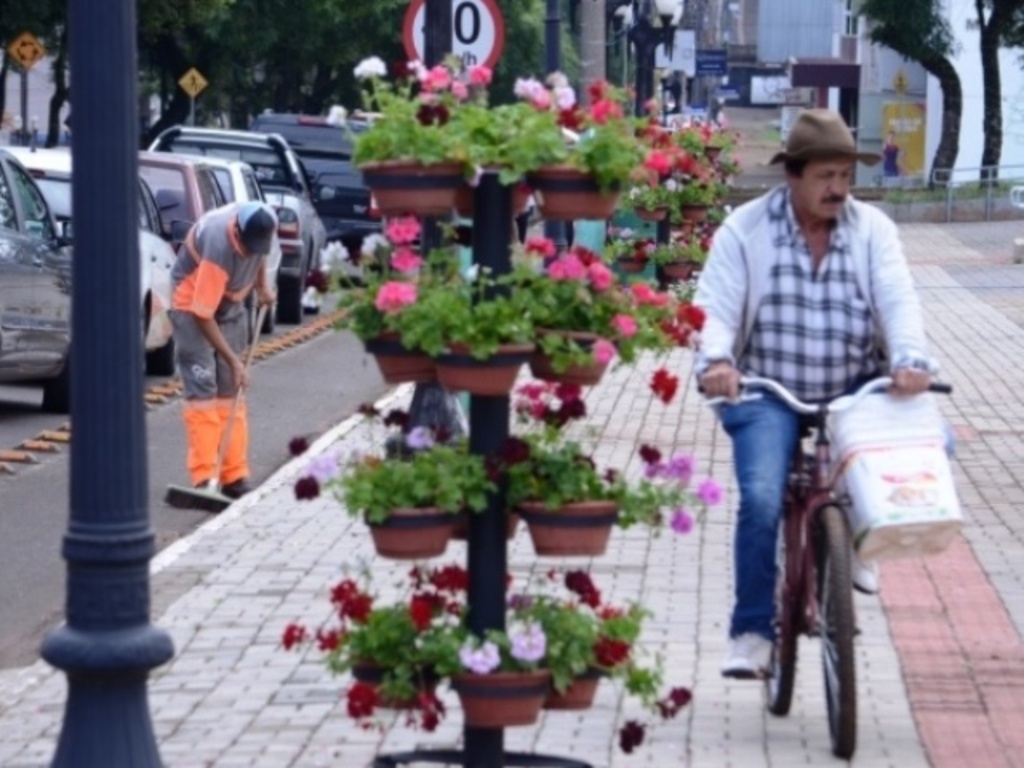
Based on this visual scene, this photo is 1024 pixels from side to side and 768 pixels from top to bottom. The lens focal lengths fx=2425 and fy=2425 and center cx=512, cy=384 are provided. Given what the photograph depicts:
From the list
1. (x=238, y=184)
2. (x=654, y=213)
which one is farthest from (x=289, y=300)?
(x=654, y=213)

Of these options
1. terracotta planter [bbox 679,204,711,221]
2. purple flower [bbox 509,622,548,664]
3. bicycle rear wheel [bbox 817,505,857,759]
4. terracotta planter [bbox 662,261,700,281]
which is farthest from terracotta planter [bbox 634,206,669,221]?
purple flower [bbox 509,622,548,664]

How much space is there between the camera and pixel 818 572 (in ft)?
22.6

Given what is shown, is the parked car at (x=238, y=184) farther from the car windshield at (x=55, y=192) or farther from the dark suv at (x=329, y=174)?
the dark suv at (x=329, y=174)

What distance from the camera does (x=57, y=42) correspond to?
4450 cm

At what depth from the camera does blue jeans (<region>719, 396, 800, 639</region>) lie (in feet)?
22.2

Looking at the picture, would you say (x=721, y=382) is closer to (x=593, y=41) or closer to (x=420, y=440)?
(x=420, y=440)

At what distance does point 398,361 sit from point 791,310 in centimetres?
163

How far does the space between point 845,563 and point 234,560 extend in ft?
14.6

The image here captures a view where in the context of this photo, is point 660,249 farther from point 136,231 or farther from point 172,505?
point 136,231

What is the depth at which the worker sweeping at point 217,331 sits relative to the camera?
12727 mm

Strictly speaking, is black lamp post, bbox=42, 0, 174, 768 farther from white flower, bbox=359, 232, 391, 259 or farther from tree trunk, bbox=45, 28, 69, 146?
tree trunk, bbox=45, 28, 69, 146

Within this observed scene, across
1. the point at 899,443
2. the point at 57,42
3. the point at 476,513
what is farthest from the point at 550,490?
the point at 57,42

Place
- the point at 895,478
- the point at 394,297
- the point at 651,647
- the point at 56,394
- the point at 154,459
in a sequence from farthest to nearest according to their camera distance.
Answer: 1. the point at 56,394
2. the point at 154,459
3. the point at 651,647
4. the point at 895,478
5. the point at 394,297

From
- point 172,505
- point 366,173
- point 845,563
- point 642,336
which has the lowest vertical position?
point 172,505
